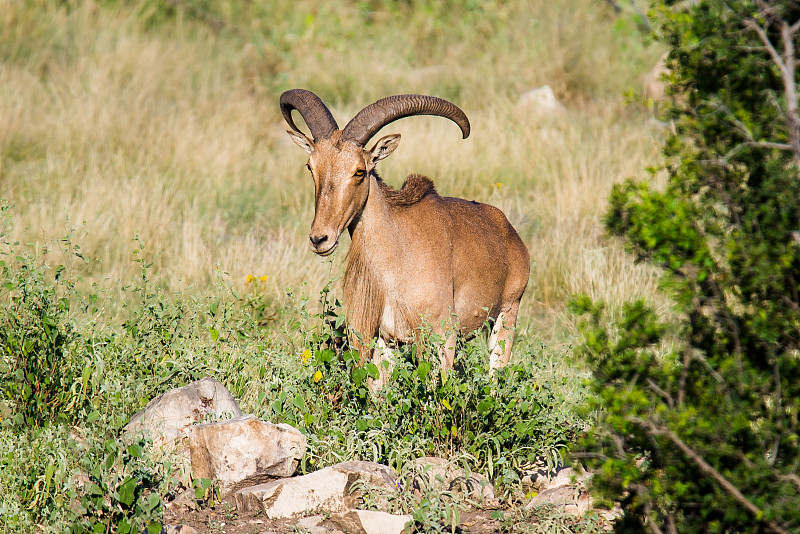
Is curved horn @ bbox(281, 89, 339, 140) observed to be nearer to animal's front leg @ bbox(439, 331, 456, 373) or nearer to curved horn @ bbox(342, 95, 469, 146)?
curved horn @ bbox(342, 95, 469, 146)

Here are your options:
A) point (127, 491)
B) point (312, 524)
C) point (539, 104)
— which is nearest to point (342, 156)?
point (312, 524)

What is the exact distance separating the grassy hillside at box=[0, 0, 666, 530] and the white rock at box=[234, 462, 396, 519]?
1.19ft

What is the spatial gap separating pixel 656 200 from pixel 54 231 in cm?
661

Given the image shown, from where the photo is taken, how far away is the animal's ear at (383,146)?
618cm

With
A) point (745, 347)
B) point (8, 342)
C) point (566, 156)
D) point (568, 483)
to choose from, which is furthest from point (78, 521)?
point (566, 156)

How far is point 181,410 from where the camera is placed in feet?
16.6

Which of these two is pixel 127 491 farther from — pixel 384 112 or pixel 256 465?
pixel 384 112

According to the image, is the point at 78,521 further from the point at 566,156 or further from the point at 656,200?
the point at 566,156

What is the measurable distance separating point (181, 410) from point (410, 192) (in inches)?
98.5

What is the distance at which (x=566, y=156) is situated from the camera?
36.4 feet

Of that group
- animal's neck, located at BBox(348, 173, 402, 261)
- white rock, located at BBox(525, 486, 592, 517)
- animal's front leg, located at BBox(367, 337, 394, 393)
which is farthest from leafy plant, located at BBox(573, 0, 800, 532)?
animal's neck, located at BBox(348, 173, 402, 261)

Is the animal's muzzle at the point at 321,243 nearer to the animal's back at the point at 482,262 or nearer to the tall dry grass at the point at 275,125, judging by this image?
the tall dry grass at the point at 275,125

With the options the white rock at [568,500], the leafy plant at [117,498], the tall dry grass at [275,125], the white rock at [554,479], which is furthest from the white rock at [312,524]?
the tall dry grass at [275,125]

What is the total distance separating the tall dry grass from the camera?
8.68 m
